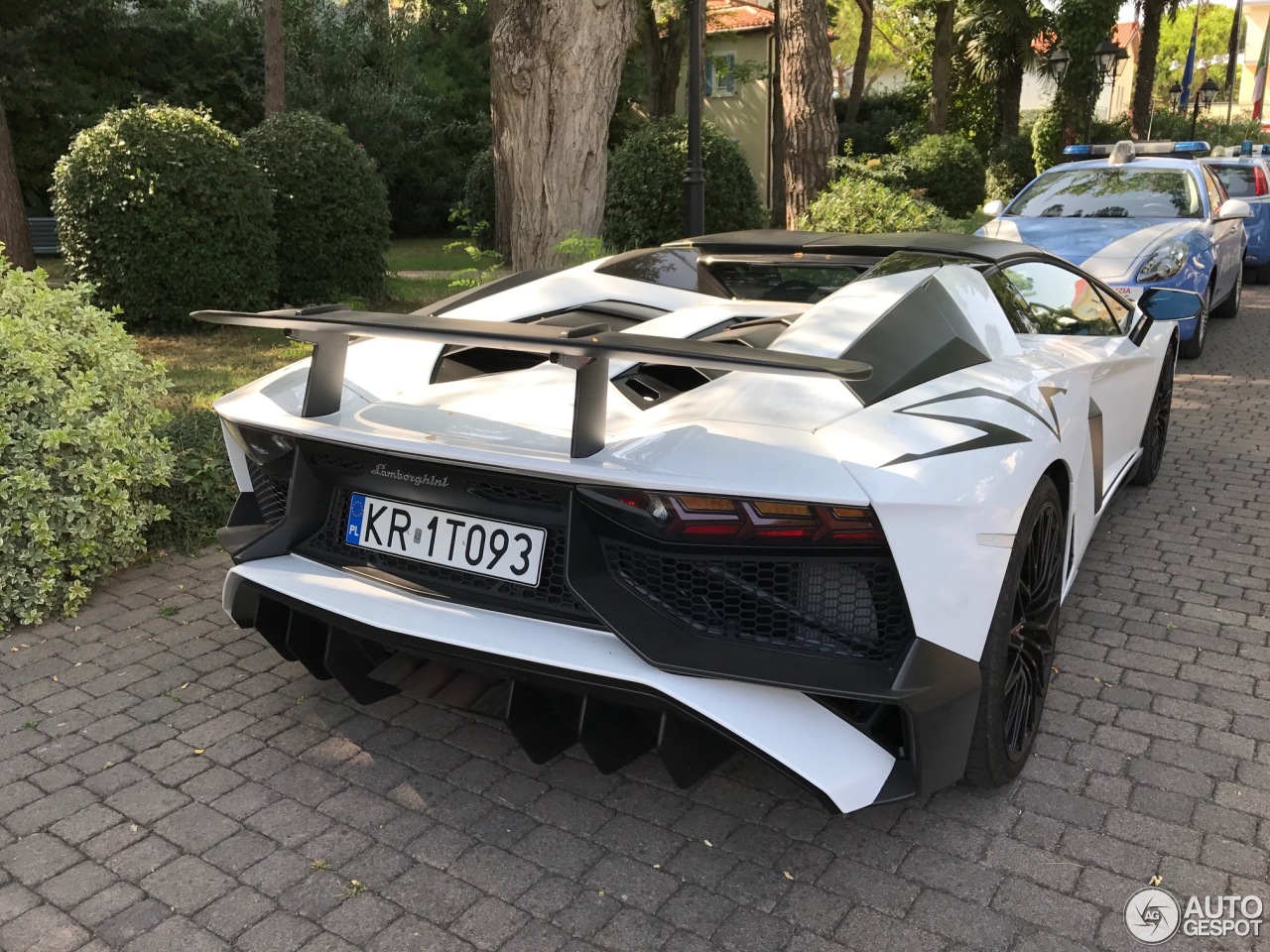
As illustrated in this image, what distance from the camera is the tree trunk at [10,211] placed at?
418 inches

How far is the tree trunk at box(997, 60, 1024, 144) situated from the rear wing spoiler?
3006 cm

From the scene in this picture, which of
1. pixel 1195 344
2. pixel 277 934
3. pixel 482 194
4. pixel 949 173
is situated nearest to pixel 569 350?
pixel 277 934

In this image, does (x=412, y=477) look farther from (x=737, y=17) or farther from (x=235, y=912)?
(x=737, y=17)

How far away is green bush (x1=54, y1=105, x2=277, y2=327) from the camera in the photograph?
29.5 ft

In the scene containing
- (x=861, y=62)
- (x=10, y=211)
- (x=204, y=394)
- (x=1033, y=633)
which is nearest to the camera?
(x=1033, y=633)

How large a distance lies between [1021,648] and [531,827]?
1.40 meters

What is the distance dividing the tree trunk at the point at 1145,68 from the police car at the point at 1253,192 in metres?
10.3

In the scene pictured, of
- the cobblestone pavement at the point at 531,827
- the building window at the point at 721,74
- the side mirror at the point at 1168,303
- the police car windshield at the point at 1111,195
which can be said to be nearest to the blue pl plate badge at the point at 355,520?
the cobblestone pavement at the point at 531,827

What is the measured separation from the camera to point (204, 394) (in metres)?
7.04

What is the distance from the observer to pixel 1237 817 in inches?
108

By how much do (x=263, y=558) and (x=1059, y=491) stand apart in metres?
2.33

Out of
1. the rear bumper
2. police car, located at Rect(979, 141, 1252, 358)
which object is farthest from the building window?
the rear bumper

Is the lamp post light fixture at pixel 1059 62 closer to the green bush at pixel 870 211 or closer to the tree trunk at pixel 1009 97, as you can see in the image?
the tree trunk at pixel 1009 97

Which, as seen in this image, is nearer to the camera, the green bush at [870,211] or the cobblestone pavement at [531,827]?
the cobblestone pavement at [531,827]
